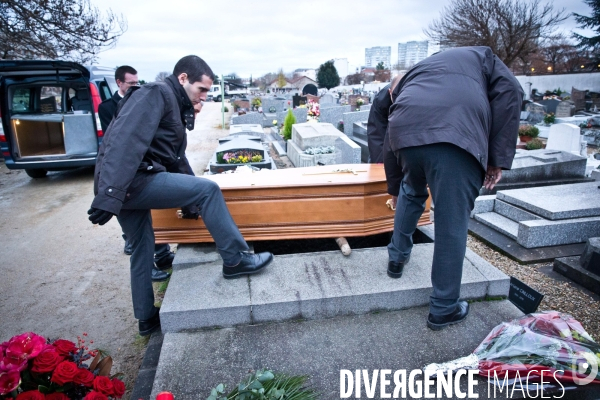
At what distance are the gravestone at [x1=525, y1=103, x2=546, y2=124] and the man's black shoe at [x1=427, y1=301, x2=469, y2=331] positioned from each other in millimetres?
14118

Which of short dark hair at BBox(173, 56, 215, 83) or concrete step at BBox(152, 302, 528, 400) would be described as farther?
short dark hair at BBox(173, 56, 215, 83)

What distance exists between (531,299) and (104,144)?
2.48m

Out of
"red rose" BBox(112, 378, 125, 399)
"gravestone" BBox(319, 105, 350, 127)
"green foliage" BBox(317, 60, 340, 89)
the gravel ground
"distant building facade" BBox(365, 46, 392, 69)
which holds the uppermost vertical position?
"distant building facade" BBox(365, 46, 392, 69)

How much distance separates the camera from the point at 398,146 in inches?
76.4

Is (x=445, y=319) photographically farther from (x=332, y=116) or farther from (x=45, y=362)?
(x=332, y=116)

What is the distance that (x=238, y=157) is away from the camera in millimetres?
6523

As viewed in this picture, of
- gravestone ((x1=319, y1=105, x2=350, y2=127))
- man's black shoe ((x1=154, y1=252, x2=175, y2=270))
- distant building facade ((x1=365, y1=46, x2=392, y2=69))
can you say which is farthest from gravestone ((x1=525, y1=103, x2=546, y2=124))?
distant building facade ((x1=365, y1=46, x2=392, y2=69))

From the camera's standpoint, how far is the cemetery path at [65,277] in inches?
108

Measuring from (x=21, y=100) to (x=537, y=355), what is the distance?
8866 millimetres

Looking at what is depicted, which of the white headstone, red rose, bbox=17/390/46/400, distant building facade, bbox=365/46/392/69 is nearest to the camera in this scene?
red rose, bbox=17/390/46/400

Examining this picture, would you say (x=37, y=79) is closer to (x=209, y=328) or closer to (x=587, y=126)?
(x=209, y=328)

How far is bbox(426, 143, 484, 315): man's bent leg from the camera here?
5.98 ft

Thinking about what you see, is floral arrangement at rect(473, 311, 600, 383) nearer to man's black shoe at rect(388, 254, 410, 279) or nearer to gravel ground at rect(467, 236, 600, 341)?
man's black shoe at rect(388, 254, 410, 279)

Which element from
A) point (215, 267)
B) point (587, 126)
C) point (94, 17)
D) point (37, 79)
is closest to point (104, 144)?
point (215, 267)
